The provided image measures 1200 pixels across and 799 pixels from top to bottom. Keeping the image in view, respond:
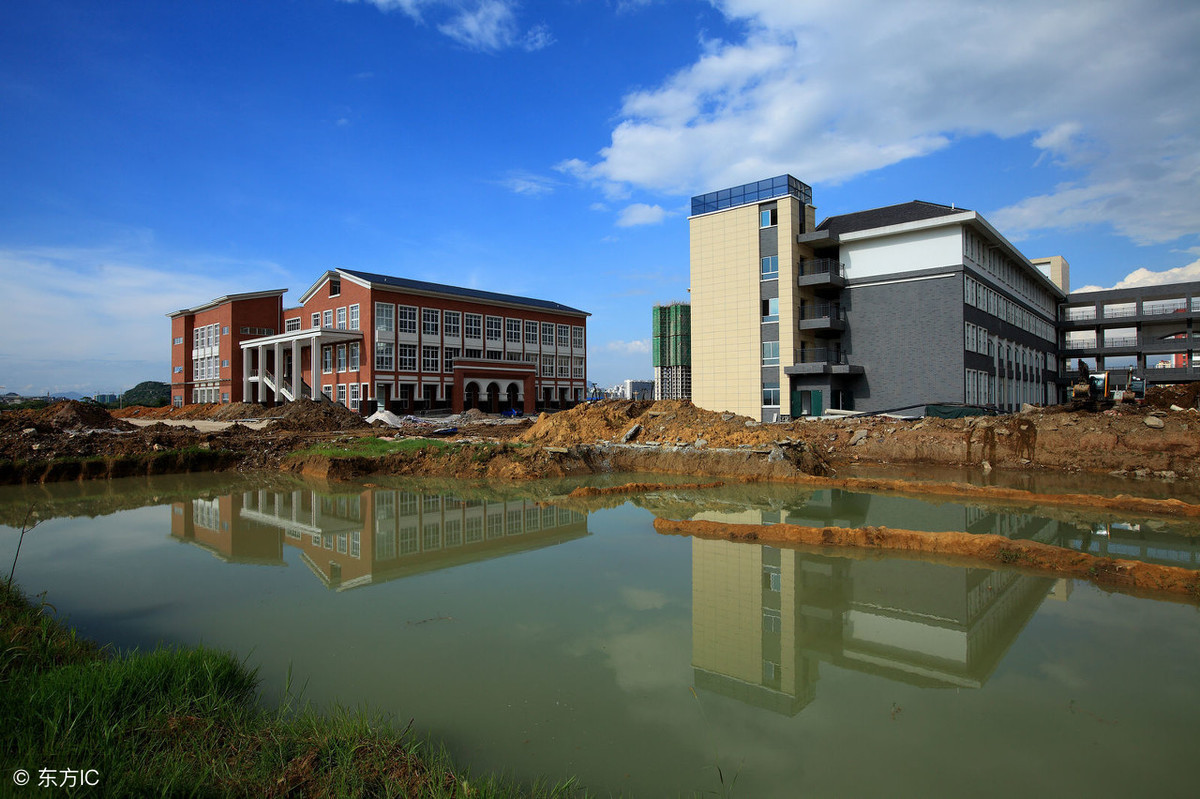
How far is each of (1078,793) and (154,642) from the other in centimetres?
672

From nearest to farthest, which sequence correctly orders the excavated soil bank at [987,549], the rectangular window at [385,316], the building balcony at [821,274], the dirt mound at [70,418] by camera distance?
the excavated soil bank at [987,549] → the dirt mound at [70,418] → the building balcony at [821,274] → the rectangular window at [385,316]

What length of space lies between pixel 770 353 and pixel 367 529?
76.9ft

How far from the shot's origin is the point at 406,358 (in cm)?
4181

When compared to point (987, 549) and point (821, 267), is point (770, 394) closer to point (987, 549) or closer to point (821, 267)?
point (821, 267)

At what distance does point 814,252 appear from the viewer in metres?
30.1

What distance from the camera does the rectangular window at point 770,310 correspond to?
95.5ft

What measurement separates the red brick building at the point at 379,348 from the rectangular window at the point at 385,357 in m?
0.07

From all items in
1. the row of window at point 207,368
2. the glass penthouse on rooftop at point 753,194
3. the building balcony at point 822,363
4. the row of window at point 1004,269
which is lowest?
the building balcony at point 822,363

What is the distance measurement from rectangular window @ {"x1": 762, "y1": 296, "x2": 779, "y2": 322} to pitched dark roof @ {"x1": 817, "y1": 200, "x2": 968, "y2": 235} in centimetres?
411

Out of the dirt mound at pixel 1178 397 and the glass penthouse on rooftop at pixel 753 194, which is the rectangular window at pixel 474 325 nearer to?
the glass penthouse on rooftop at pixel 753 194

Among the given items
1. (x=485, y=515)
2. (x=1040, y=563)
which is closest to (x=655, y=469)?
(x=485, y=515)

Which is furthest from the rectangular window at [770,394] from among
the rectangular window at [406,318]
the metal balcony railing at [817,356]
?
the rectangular window at [406,318]

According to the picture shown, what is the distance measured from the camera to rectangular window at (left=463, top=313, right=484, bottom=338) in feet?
151

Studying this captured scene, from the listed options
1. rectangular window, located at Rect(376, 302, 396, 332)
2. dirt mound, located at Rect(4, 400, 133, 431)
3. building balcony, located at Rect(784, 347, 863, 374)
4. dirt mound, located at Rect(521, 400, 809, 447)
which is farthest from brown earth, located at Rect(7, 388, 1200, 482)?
rectangular window, located at Rect(376, 302, 396, 332)
